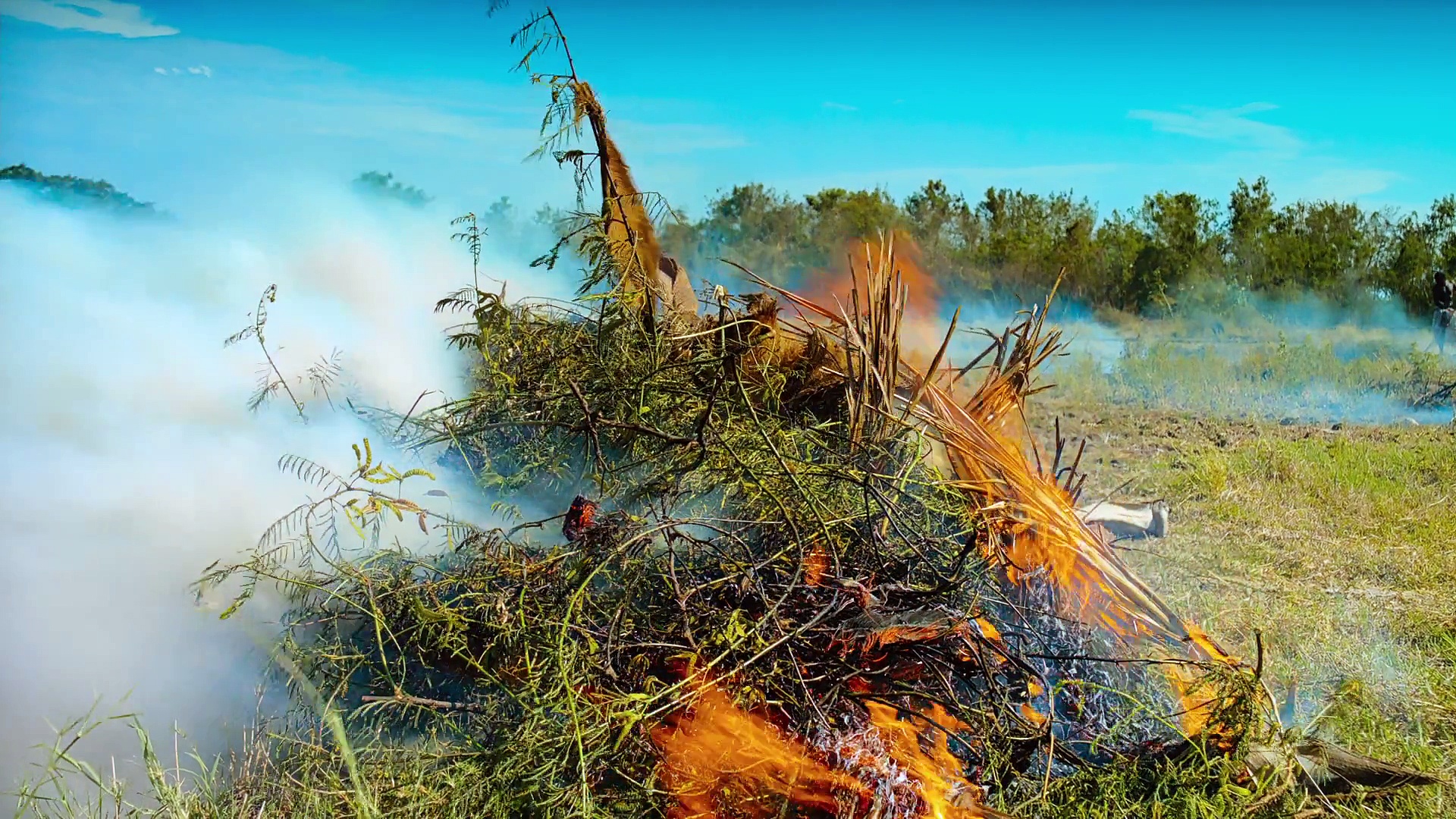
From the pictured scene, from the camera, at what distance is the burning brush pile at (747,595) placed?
2.83 meters

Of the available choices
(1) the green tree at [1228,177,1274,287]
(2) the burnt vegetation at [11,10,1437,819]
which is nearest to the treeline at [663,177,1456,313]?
(1) the green tree at [1228,177,1274,287]

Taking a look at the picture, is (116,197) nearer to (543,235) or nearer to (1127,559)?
(543,235)

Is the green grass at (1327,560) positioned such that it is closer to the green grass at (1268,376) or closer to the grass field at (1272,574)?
the grass field at (1272,574)

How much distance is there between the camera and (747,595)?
302cm

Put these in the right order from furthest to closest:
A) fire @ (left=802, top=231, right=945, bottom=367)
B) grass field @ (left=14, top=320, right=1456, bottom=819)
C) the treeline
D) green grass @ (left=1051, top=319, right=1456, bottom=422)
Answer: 1. the treeline
2. green grass @ (left=1051, top=319, right=1456, bottom=422)
3. fire @ (left=802, top=231, right=945, bottom=367)
4. grass field @ (left=14, top=320, right=1456, bottom=819)

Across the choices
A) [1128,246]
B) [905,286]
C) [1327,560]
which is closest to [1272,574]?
[1327,560]

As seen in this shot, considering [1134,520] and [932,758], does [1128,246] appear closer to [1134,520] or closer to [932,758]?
[1134,520]

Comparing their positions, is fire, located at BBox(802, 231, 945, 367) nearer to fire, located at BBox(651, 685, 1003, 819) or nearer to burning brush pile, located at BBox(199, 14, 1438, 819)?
burning brush pile, located at BBox(199, 14, 1438, 819)

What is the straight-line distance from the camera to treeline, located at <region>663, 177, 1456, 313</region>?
51.3 ft

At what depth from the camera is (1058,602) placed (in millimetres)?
3643

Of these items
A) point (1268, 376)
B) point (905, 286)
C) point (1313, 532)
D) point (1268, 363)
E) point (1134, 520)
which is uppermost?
point (905, 286)

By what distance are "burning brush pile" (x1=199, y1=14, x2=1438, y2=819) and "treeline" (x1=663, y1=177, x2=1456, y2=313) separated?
11.4m

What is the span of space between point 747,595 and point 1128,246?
15318 mm

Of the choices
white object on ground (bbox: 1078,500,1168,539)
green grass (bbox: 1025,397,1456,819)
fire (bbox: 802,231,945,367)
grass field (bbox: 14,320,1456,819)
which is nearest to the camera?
grass field (bbox: 14,320,1456,819)
